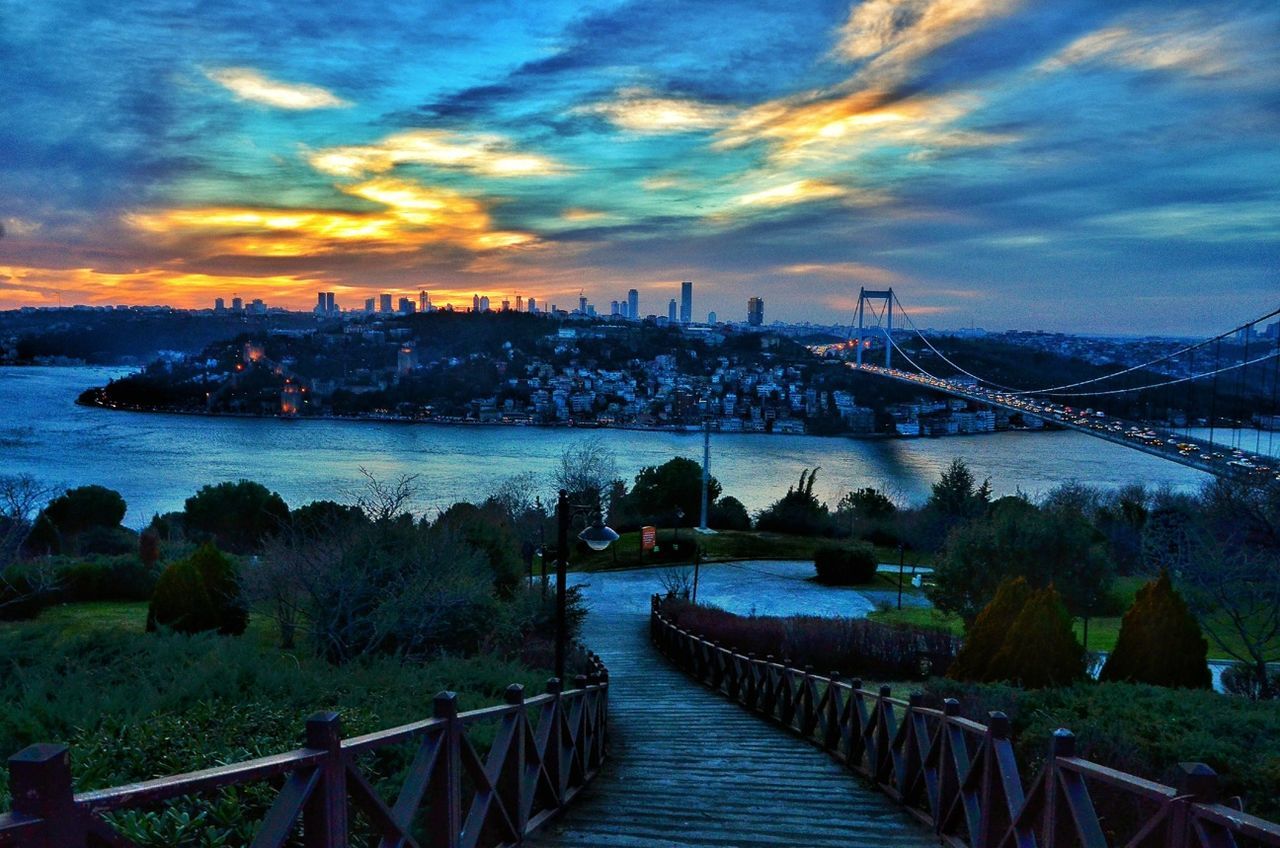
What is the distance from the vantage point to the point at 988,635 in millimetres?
10109

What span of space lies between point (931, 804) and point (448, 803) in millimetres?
2719

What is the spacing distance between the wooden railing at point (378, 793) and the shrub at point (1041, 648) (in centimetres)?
566

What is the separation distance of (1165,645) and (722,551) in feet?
61.4

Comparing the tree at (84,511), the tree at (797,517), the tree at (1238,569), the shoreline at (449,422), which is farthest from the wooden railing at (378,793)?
the shoreline at (449,422)

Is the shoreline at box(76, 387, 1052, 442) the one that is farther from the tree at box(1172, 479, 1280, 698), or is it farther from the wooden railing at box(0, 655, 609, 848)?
the wooden railing at box(0, 655, 609, 848)

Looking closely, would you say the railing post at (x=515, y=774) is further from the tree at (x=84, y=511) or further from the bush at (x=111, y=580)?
the tree at (x=84, y=511)

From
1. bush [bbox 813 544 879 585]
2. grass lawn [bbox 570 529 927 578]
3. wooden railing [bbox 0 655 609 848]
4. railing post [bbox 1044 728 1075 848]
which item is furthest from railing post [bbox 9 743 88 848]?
grass lawn [bbox 570 529 927 578]

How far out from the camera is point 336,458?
188 ft

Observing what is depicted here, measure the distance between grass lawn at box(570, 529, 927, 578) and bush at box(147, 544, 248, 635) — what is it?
1428 cm

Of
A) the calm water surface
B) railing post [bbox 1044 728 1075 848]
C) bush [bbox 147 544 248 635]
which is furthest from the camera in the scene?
the calm water surface

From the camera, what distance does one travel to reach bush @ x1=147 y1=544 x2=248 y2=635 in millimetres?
11656

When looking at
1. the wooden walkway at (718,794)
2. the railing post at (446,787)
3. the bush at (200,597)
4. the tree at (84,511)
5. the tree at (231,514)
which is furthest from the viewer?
the tree at (231,514)

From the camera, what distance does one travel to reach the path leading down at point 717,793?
4.22 meters

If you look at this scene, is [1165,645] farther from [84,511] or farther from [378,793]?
[84,511]
